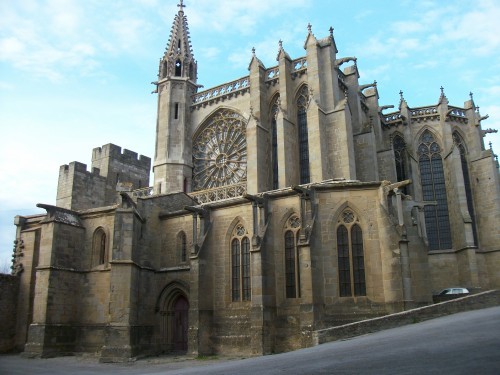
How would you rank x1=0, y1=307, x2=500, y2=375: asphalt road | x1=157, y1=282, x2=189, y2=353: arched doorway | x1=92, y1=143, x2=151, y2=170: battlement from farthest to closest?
x1=92, y1=143, x2=151, y2=170: battlement → x1=157, y1=282, x2=189, y2=353: arched doorway → x1=0, y1=307, x2=500, y2=375: asphalt road

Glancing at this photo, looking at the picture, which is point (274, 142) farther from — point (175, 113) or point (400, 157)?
point (400, 157)

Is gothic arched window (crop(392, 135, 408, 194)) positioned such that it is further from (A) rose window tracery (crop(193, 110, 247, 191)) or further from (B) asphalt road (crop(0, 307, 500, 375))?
(B) asphalt road (crop(0, 307, 500, 375))

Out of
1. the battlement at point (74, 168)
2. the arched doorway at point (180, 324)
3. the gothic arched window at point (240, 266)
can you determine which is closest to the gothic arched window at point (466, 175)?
the gothic arched window at point (240, 266)

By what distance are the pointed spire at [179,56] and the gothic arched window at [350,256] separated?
57.3ft

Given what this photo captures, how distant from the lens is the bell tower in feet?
98.2

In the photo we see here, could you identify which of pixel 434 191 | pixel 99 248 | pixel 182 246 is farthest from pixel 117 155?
pixel 434 191

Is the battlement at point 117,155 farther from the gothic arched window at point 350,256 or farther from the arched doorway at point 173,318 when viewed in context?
the gothic arched window at point 350,256

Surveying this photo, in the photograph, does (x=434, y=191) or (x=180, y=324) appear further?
(x=434, y=191)

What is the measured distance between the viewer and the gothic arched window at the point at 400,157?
103ft

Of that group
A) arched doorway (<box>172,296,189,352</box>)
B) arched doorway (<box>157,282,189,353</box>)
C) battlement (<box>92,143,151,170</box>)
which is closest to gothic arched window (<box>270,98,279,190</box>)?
arched doorway (<box>157,282,189,353</box>)

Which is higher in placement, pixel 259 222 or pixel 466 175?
pixel 466 175

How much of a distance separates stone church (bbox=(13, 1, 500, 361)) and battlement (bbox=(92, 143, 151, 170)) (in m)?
0.12

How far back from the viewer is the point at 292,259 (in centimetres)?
1980

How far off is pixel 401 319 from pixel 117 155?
2350cm
